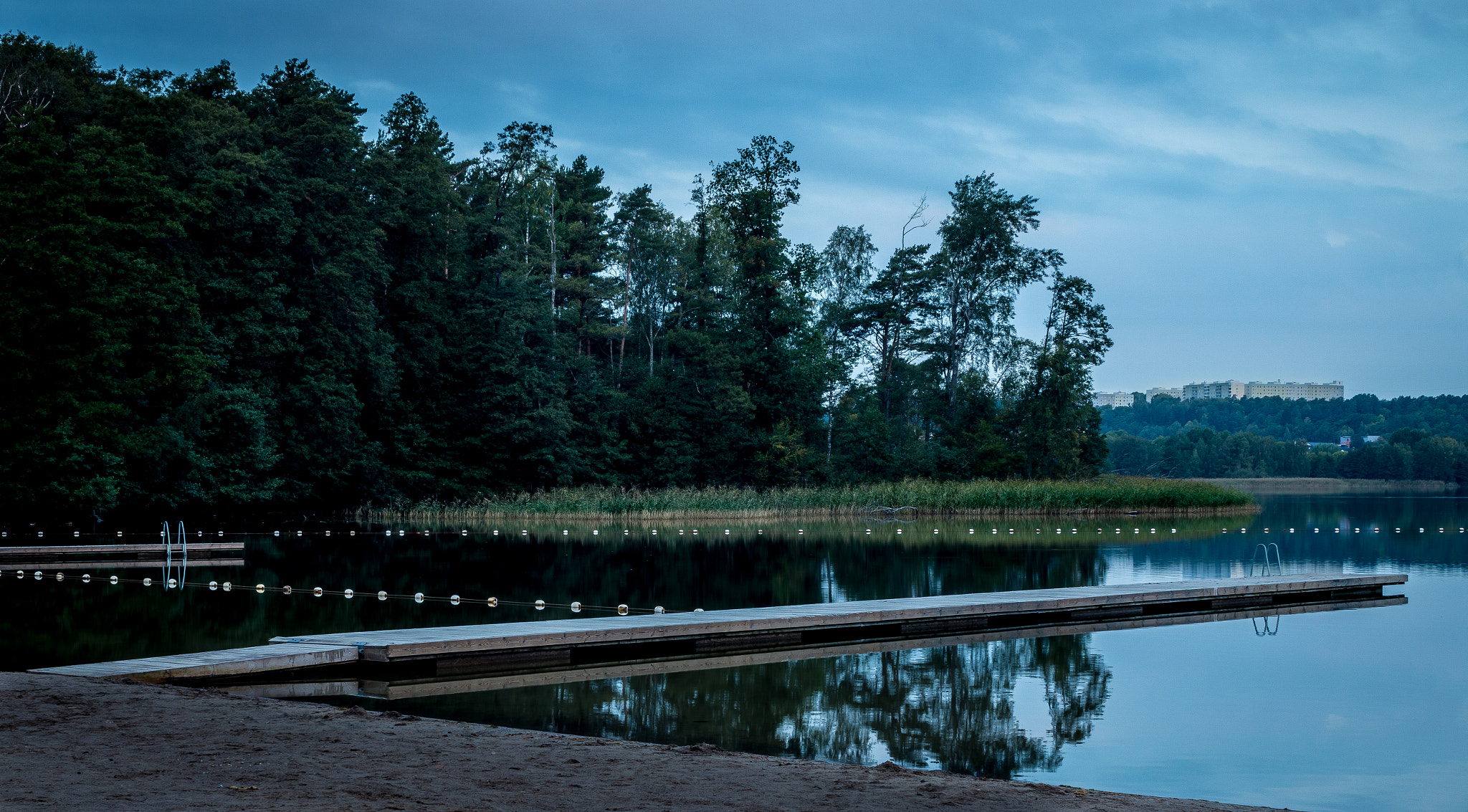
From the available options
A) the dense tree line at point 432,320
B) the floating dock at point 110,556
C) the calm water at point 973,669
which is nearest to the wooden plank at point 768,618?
the calm water at point 973,669

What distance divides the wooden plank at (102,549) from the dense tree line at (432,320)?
559 centimetres

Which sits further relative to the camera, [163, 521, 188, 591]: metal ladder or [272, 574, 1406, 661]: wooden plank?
[163, 521, 188, 591]: metal ladder

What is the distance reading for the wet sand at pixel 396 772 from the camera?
526 cm

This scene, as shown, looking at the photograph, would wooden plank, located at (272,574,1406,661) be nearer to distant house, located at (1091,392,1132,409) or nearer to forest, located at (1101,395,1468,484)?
forest, located at (1101,395,1468,484)

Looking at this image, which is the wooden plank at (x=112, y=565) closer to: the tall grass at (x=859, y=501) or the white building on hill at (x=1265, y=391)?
the tall grass at (x=859, y=501)

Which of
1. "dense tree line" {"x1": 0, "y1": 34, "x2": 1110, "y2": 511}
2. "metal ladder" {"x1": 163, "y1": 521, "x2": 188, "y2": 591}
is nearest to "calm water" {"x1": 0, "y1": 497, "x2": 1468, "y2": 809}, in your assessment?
"metal ladder" {"x1": 163, "y1": 521, "x2": 188, "y2": 591}

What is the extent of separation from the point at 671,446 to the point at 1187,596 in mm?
29496

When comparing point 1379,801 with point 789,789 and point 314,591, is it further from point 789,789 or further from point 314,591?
point 314,591

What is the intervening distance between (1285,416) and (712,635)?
104 m

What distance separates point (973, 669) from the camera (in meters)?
11.2

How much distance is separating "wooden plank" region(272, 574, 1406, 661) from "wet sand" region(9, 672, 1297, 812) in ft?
9.65

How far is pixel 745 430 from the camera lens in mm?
45062

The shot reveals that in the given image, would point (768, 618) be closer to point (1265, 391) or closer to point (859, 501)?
point (859, 501)

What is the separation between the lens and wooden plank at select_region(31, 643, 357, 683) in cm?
881
